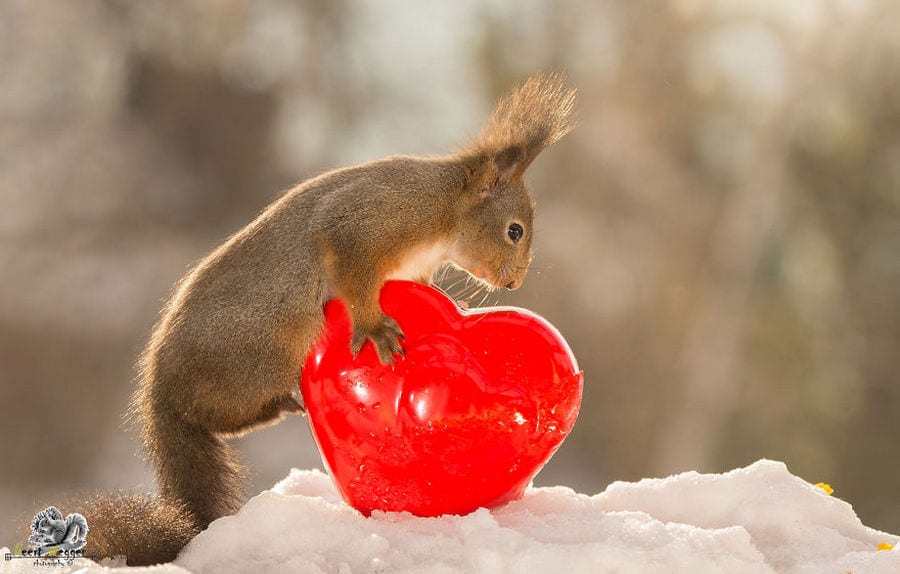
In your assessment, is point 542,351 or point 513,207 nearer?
point 542,351

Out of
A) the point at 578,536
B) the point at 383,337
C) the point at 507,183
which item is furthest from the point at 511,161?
the point at 578,536

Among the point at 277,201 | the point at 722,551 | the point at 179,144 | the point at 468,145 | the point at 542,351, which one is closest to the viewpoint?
the point at 722,551

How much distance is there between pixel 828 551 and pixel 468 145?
0.68 metres

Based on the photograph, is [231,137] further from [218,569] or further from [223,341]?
[218,569]

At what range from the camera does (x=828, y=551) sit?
3.21 ft

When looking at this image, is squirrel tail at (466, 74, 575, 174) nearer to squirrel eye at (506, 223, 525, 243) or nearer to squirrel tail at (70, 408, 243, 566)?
squirrel eye at (506, 223, 525, 243)

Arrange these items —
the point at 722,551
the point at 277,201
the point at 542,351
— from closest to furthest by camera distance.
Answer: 1. the point at 722,551
2. the point at 542,351
3. the point at 277,201

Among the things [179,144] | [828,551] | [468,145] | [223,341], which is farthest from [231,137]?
[828,551]

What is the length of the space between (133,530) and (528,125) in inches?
27.6

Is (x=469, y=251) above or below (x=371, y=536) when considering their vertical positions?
above

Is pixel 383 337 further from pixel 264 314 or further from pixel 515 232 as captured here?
pixel 515 232

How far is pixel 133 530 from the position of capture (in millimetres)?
960

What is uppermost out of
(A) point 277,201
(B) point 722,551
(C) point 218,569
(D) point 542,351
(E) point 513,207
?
(E) point 513,207

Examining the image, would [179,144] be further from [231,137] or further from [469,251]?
[469,251]
